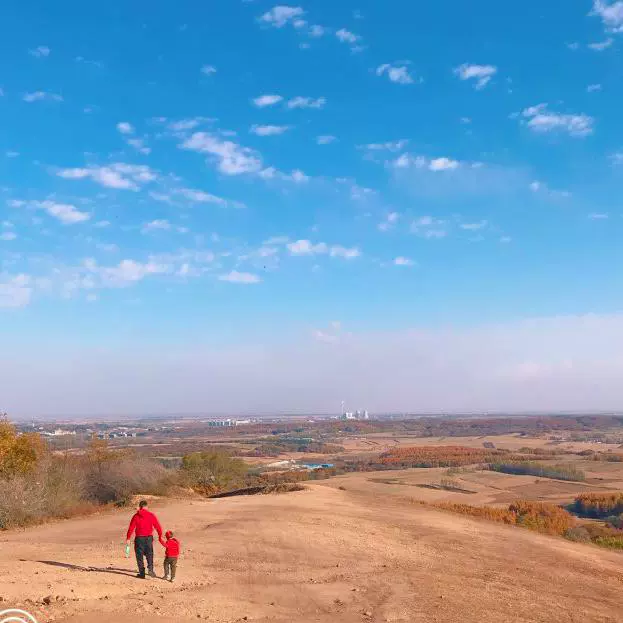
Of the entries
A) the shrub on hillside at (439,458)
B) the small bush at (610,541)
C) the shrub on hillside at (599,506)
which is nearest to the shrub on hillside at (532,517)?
the small bush at (610,541)

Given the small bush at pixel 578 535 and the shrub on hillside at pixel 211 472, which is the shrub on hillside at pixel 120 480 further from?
the small bush at pixel 578 535

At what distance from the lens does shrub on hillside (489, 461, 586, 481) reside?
72.1 m

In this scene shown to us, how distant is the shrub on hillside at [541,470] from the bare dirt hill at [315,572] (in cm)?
5189

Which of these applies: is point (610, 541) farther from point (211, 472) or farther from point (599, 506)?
point (211, 472)

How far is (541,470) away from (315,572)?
224 ft

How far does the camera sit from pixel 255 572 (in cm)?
1592

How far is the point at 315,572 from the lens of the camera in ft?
53.2

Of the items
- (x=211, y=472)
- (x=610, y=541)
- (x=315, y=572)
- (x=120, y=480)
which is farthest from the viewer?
A: (x=211, y=472)

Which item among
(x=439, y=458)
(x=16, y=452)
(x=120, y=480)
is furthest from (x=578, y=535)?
(x=439, y=458)

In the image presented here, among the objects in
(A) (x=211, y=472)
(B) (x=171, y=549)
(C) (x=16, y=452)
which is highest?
(C) (x=16, y=452)

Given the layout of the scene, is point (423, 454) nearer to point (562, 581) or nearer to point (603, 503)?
point (603, 503)

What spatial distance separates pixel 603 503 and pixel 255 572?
117ft

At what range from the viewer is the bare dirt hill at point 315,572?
40.1 ft

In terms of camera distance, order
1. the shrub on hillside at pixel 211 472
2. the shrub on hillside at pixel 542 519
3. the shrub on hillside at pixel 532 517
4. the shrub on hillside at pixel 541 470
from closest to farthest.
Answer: the shrub on hillside at pixel 542 519
the shrub on hillside at pixel 532 517
the shrub on hillside at pixel 211 472
the shrub on hillside at pixel 541 470
